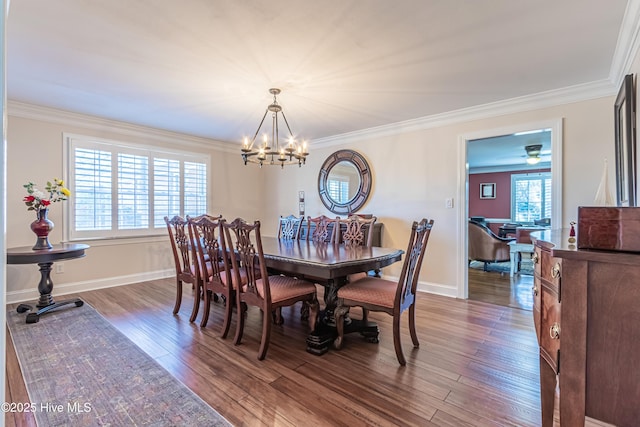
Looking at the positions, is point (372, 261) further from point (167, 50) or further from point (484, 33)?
point (167, 50)

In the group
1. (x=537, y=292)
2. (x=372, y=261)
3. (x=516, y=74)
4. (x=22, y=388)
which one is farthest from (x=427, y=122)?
(x=22, y=388)

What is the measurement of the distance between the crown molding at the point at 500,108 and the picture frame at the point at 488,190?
5866mm

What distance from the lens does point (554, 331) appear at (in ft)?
3.78

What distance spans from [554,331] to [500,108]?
313cm

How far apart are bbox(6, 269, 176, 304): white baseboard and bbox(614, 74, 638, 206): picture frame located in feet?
18.0

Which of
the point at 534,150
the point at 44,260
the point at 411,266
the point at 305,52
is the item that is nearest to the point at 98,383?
the point at 44,260

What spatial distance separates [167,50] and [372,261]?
7.47 feet

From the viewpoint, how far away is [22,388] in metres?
1.85

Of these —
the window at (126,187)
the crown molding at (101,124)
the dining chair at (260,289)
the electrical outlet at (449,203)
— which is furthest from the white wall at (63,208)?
the electrical outlet at (449,203)

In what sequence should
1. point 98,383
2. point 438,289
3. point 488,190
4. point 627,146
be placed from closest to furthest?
point 98,383 < point 627,146 < point 438,289 < point 488,190

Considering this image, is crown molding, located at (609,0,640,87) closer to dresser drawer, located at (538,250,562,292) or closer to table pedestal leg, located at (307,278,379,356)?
dresser drawer, located at (538,250,562,292)

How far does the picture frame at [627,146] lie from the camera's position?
2035 mm

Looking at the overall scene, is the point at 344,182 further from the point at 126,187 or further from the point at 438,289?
the point at 126,187

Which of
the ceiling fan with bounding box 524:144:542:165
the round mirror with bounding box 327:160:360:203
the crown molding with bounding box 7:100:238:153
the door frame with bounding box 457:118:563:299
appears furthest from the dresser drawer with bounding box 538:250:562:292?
the ceiling fan with bounding box 524:144:542:165
